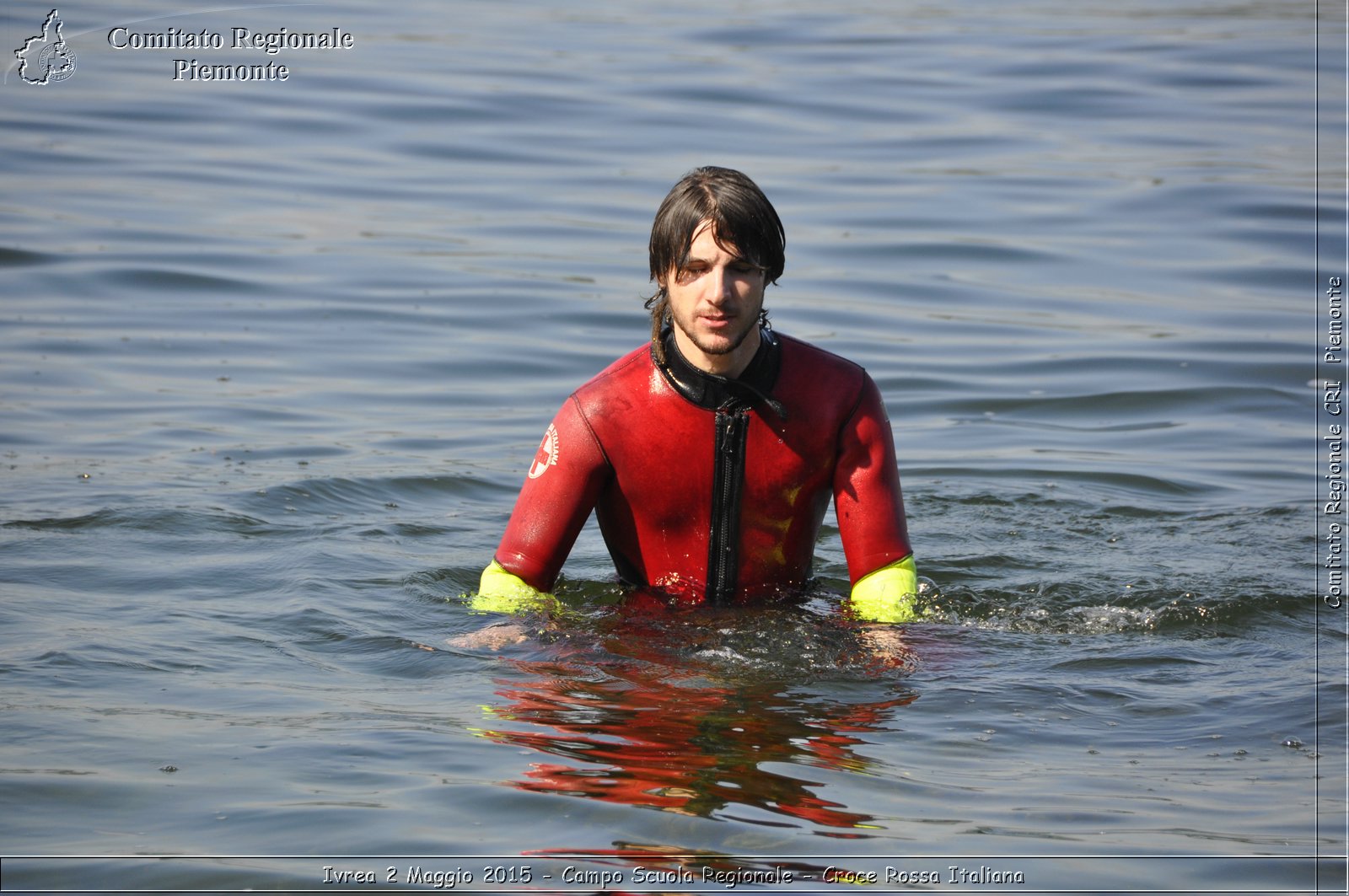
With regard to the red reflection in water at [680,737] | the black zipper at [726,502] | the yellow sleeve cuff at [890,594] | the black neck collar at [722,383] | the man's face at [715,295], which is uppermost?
the man's face at [715,295]

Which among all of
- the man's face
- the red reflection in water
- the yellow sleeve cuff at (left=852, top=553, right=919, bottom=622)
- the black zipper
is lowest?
the red reflection in water

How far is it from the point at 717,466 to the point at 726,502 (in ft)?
0.42

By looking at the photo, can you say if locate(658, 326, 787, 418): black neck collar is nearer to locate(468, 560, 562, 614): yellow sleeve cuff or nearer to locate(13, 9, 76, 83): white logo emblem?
locate(468, 560, 562, 614): yellow sleeve cuff

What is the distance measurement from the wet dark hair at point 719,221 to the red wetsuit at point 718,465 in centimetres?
38

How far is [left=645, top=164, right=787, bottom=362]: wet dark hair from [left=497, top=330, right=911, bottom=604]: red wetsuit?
0.38 m

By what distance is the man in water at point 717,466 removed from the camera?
522cm

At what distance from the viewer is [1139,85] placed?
732 inches

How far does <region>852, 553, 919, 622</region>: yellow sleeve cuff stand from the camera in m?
5.27

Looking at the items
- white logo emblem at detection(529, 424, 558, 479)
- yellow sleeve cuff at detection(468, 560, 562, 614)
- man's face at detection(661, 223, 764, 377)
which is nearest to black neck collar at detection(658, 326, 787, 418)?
man's face at detection(661, 223, 764, 377)

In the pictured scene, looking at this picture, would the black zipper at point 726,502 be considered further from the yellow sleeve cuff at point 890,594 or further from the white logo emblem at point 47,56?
the white logo emblem at point 47,56

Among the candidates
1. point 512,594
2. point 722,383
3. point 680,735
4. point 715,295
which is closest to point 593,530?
point 512,594

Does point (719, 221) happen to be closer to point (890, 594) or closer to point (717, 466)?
point (717, 466)

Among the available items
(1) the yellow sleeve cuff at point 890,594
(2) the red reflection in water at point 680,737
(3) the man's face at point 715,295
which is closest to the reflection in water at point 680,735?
(2) the red reflection in water at point 680,737

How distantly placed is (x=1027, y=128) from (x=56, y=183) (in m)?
9.78
